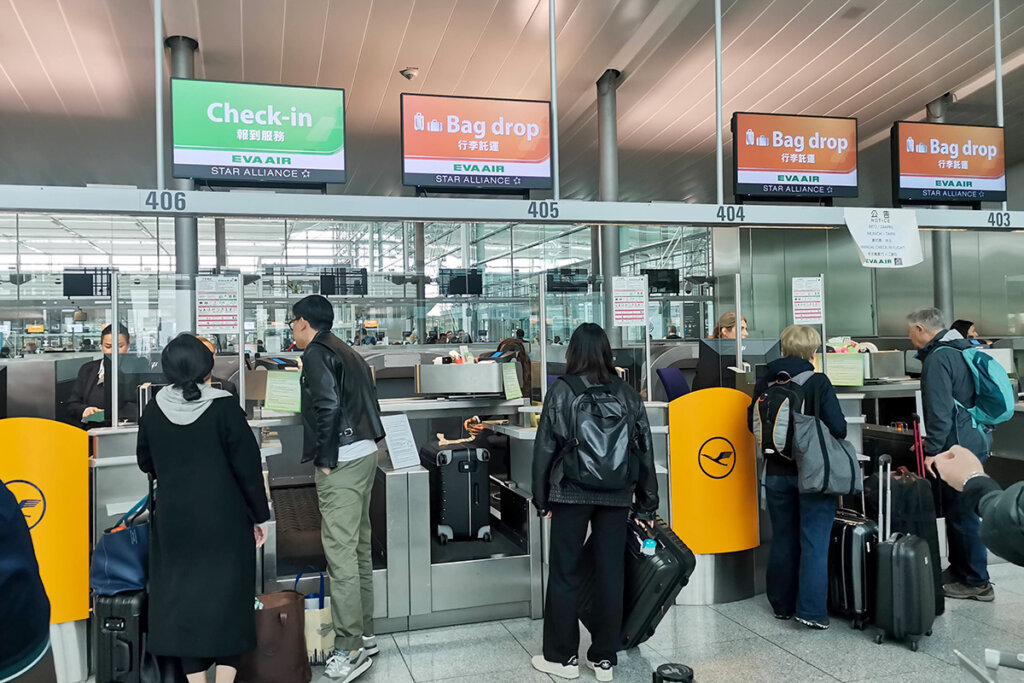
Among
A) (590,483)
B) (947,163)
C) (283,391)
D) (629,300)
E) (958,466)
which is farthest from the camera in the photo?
(629,300)

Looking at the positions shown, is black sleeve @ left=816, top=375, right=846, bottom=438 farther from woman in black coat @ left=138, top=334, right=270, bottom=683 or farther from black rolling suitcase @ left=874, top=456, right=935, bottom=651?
woman in black coat @ left=138, top=334, right=270, bottom=683

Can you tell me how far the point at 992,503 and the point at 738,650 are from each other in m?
2.12

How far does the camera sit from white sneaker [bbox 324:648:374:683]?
3232 millimetres

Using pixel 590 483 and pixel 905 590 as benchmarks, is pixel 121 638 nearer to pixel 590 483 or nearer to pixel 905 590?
pixel 590 483

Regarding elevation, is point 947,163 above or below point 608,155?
below

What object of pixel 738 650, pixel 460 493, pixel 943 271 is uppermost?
pixel 943 271

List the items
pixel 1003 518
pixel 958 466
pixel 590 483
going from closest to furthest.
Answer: pixel 1003 518, pixel 958 466, pixel 590 483

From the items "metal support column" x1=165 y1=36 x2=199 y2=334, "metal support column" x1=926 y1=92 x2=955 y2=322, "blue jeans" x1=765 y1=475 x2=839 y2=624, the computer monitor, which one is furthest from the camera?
"metal support column" x1=926 y1=92 x2=955 y2=322

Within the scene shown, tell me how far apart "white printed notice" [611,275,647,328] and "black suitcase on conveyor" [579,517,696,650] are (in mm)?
1551

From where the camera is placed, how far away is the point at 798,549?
12.8 ft

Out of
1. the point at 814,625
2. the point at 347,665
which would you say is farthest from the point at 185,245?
the point at 814,625

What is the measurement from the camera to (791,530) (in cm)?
388

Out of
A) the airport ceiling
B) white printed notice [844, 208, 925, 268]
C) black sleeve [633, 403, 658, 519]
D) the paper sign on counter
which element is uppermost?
the airport ceiling

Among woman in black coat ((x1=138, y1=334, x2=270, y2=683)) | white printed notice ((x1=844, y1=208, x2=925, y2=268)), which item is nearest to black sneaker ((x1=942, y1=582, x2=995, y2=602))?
white printed notice ((x1=844, y1=208, x2=925, y2=268))
